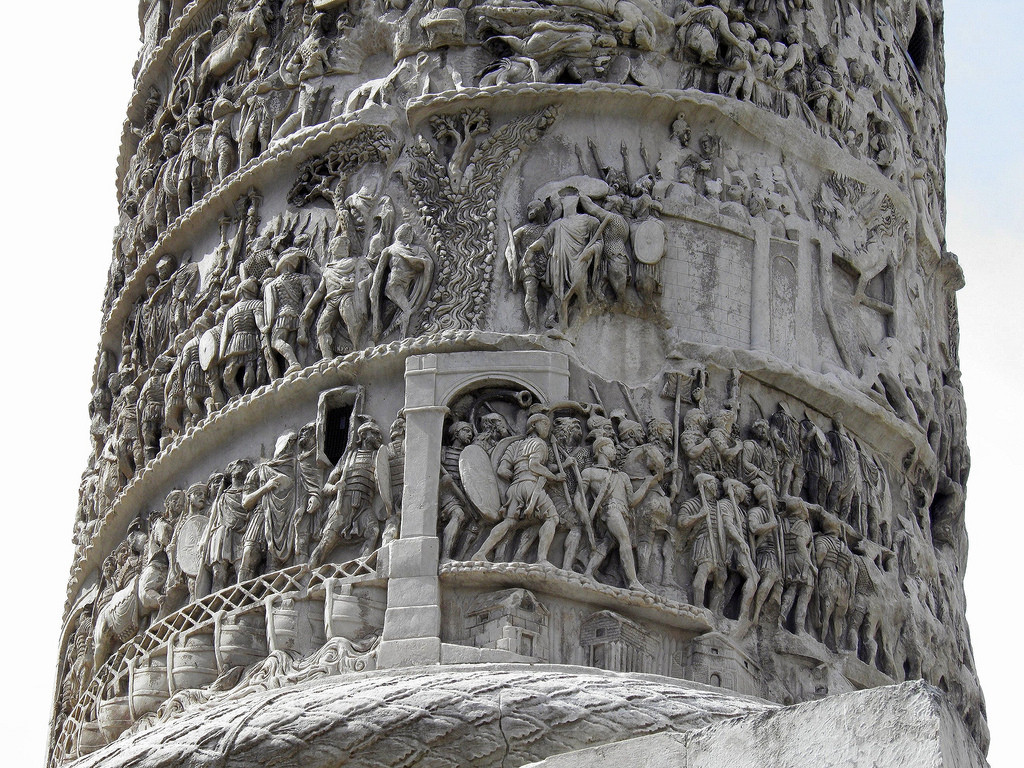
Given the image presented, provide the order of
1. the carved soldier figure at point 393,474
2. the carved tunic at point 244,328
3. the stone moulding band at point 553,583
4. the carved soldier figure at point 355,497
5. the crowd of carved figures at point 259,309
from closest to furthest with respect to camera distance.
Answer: the stone moulding band at point 553,583
the carved soldier figure at point 393,474
the carved soldier figure at point 355,497
the crowd of carved figures at point 259,309
the carved tunic at point 244,328

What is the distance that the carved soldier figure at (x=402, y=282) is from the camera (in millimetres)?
10328

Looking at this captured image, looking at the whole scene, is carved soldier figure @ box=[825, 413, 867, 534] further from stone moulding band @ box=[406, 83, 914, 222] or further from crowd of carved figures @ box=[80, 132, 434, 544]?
crowd of carved figures @ box=[80, 132, 434, 544]

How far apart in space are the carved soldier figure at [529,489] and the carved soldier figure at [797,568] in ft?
3.79

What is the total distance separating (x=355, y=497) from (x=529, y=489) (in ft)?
2.66

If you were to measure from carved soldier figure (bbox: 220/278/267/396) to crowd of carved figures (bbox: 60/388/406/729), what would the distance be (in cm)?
48

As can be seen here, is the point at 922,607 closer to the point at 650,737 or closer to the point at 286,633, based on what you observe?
the point at 286,633

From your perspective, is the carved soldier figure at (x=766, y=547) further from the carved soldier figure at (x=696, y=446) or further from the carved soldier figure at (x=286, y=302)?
the carved soldier figure at (x=286, y=302)

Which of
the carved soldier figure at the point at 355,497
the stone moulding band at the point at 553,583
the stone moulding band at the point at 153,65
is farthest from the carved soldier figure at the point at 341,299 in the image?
the stone moulding band at the point at 153,65

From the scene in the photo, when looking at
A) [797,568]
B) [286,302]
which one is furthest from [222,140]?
[797,568]

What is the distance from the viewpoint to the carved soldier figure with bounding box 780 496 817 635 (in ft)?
32.7

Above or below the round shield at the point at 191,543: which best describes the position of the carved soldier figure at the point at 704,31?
above

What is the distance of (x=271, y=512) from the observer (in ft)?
33.2

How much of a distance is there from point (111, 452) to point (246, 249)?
1439 millimetres

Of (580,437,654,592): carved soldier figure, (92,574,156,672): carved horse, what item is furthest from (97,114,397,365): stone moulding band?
(580,437,654,592): carved soldier figure
